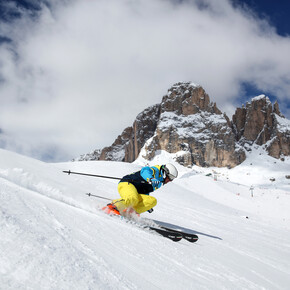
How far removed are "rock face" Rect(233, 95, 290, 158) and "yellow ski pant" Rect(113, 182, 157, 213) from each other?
113 m

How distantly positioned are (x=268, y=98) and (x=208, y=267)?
126754 mm

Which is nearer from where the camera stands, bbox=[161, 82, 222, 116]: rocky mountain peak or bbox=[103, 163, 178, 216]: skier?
bbox=[103, 163, 178, 216]: skier

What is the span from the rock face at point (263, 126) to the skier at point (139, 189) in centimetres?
11219

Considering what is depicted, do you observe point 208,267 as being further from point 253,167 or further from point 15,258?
point 253,167

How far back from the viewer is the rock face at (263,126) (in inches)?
4193

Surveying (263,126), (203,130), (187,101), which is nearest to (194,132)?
(203,130)

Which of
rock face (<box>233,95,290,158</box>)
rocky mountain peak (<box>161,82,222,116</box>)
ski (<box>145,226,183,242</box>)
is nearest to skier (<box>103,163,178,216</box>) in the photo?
ski (<box>145,226,183,242</box>)

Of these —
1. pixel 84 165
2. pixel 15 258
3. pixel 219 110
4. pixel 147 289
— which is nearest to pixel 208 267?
pixel 147 289

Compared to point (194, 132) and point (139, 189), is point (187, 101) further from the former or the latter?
point (139, 189)

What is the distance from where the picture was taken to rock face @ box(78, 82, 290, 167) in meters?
96.6

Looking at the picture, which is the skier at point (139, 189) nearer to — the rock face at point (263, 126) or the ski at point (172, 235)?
→ the ski at point (172, 235)

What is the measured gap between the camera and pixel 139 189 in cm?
502

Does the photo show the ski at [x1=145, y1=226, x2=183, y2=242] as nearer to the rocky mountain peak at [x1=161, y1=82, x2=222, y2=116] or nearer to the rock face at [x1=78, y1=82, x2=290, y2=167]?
the rock face at [x1=78, y1=82, x2=290, y2=167]

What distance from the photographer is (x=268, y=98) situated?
11425 cm
